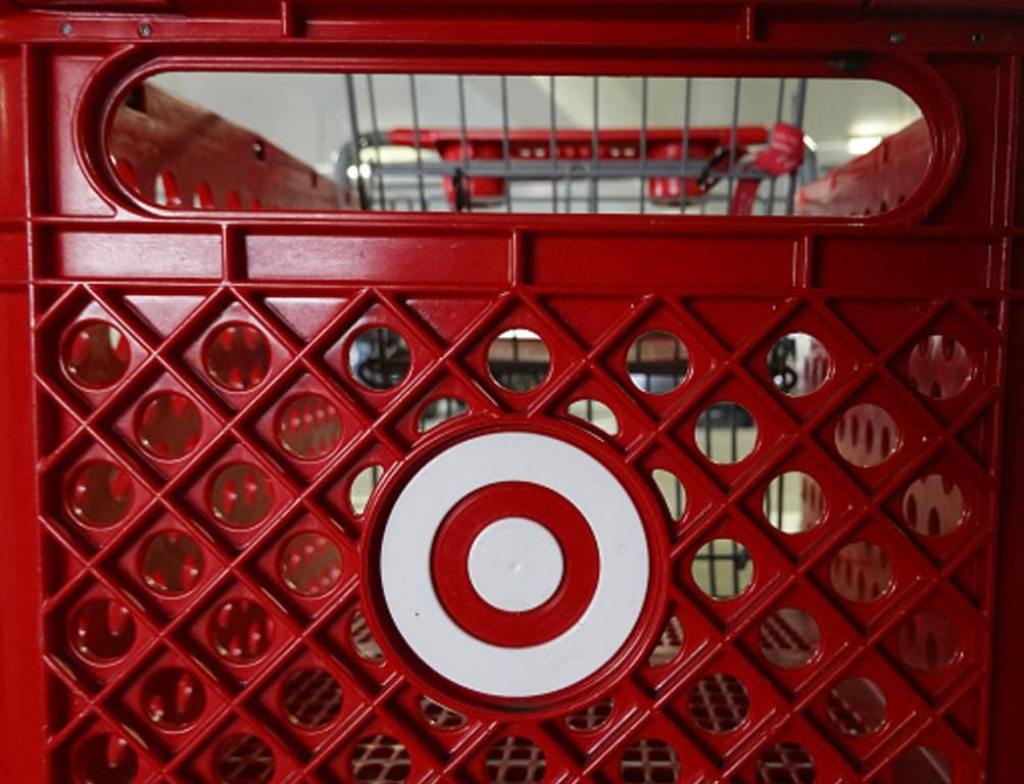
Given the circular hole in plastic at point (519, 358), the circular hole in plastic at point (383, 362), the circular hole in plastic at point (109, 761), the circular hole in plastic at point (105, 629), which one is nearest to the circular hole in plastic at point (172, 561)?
the circular hole in plastic at point (105, 629)

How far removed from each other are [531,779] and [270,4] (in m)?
0.75

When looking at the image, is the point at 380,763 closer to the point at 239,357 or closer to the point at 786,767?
the point at 786,767

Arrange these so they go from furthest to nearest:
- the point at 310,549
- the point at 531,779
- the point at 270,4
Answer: the point at 310,549 → the point at 531,779 → the point at 270,4

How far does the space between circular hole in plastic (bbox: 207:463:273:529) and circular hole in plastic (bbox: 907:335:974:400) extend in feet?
2.53

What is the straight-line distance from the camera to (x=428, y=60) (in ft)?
2.41

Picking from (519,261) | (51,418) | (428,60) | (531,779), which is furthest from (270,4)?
(531,779)

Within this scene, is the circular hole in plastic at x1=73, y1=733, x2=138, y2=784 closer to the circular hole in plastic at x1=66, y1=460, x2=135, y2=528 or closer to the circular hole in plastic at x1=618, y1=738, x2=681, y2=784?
the circular hole in plastic at x1=66, y1=460, x2=135, y2=528

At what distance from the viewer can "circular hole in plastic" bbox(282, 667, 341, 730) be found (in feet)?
3.09

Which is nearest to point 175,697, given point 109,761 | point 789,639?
point 109,761

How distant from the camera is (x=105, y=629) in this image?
862 millimetres

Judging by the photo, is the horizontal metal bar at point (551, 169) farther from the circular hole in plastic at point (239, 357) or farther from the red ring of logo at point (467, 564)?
the red ring of logo at point (467, 564)

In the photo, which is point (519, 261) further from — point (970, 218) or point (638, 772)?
point (638, 772)

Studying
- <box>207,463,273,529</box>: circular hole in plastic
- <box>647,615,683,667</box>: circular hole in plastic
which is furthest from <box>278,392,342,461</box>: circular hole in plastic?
<box>647,615,683,667</box>: circular hole in plastic

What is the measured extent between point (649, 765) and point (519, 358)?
1.04m
